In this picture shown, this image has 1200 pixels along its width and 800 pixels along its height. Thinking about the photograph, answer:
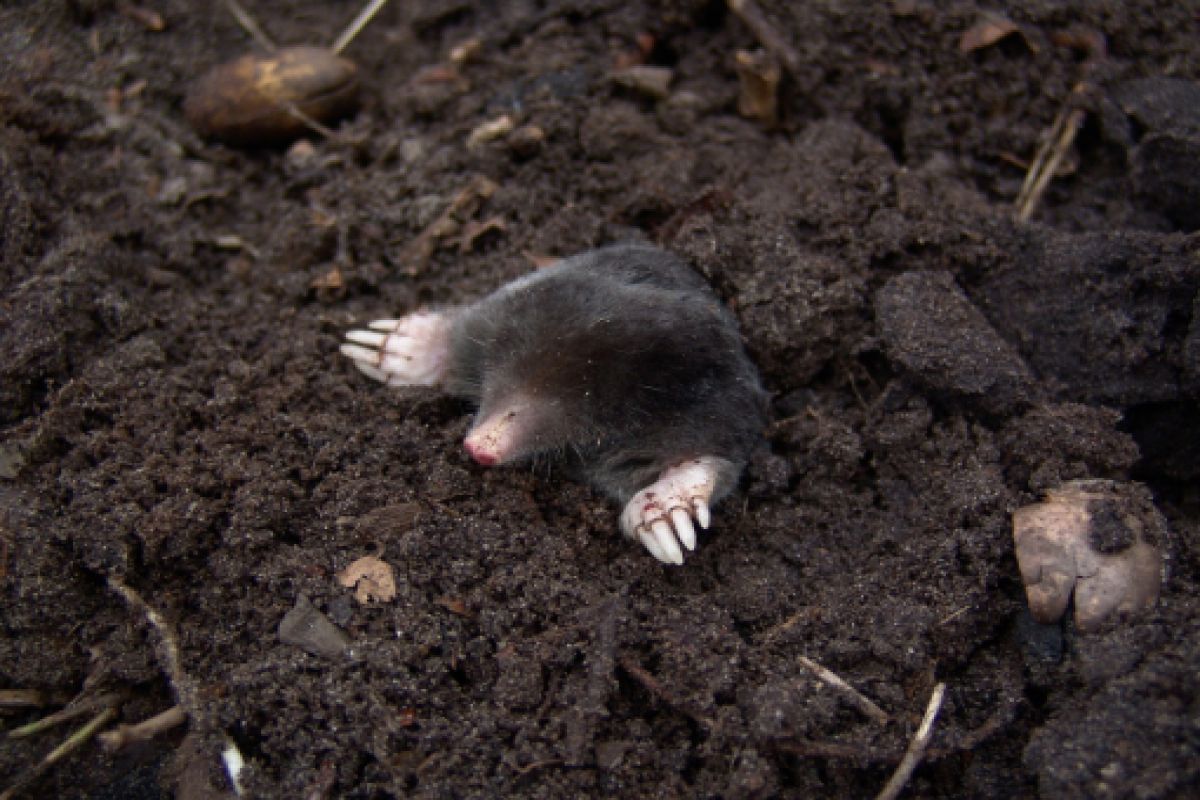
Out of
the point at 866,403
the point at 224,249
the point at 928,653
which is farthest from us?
the point at 224,249

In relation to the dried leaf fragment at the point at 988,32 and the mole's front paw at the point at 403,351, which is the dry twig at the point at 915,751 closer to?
the mole's front paw at the point at 403,351

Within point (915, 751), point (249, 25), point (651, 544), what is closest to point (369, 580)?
point (651, 544)

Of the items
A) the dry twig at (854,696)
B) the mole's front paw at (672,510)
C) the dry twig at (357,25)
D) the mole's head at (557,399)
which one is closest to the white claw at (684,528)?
the mole's front paw at (672,510)

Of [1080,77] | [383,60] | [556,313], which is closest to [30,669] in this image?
[556,313]

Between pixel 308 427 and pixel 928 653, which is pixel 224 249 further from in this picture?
pixel 928 653

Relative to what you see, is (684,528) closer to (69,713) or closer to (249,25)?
(69,713)

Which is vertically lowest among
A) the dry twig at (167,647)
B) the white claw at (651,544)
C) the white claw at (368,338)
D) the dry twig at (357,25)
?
the white claw at (651,544)

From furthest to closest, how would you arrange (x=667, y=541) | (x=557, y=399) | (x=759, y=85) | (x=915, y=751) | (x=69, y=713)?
(x=759, y=85) < (x=557, y=399) < (x=667, y=541) < (x=69, y=713) < (x=915, y=751)
